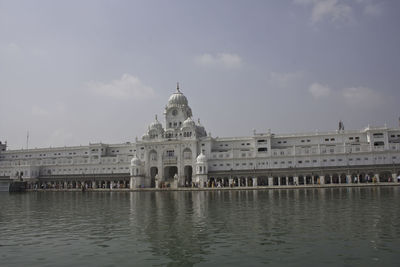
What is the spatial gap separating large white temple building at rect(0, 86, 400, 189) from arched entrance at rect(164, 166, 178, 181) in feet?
0.76

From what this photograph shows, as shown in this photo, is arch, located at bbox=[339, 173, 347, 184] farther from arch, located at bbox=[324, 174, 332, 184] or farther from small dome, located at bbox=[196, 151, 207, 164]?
small dome, located at bbox=[196, 151, 207, 164]

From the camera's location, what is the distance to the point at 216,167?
254 feet

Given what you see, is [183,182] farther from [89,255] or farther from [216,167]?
[89,255]

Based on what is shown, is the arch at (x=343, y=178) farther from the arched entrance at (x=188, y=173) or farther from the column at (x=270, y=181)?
the arched entrance at (x=188, y=173)

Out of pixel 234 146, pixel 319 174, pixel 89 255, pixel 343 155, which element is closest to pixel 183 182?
pixel 234 146

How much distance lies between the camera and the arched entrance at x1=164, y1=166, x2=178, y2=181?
81.5 metres

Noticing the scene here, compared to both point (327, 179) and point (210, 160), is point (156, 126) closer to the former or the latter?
point (210, 160)

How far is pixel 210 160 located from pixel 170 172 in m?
12.0

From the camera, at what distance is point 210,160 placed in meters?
78.0

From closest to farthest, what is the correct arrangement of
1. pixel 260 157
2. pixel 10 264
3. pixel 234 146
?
1. pixel 10 264
2. pixel 260 157
3. pixel 234 146

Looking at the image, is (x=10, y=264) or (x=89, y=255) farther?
(x=89, y=255)

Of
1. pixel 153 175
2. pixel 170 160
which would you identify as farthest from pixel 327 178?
pixel 153 175

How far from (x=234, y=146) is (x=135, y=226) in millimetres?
62252

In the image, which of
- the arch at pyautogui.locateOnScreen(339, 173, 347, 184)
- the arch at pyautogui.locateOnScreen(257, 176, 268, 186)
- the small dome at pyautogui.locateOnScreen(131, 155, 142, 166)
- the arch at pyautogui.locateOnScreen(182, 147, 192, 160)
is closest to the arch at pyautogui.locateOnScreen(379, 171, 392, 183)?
the arch at pyautogui.locateOnScreen(339, 173, 347, 184)
